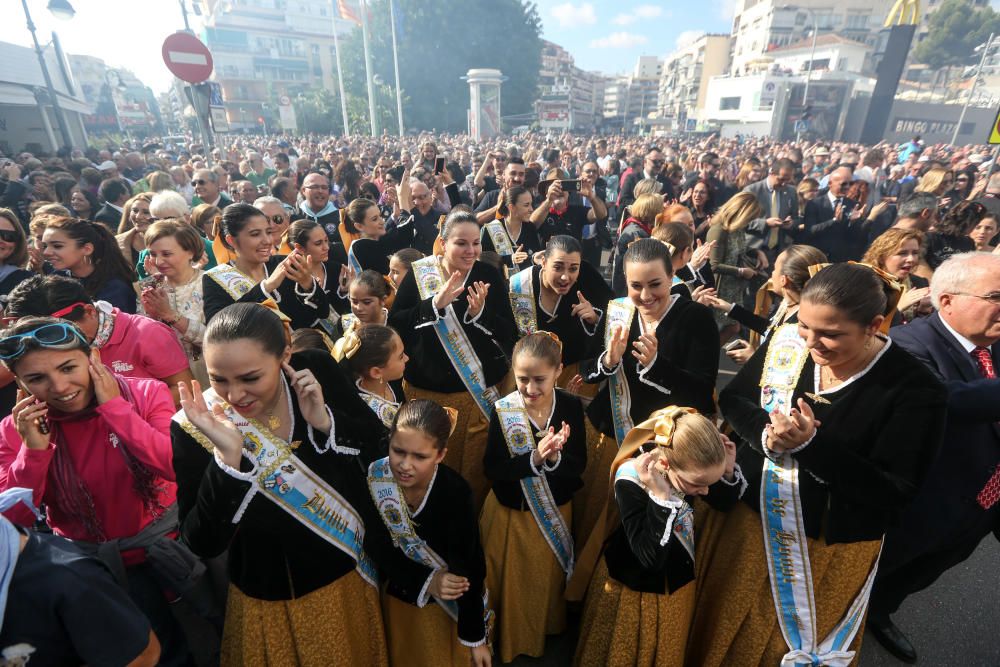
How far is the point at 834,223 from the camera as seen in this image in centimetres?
584

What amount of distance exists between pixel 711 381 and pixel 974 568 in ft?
7.67

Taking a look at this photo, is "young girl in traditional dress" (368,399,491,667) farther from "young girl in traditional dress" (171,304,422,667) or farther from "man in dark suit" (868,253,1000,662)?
"man in dark suit" (868,253,1000,662)

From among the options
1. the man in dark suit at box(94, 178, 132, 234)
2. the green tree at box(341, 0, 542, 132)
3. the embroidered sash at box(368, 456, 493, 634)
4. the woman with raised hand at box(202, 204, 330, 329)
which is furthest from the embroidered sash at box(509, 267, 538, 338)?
the green tree at box(341, 0, 542, 132)

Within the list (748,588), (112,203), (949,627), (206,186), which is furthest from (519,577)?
(112,203)

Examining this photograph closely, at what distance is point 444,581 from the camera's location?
1926mm

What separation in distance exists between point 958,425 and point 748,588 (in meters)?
1.20

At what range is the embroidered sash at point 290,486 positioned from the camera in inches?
65.3

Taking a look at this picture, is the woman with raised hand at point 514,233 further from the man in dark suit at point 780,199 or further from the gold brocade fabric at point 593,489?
the man in dark suit at point 780,199

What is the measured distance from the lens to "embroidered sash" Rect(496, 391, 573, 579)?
239 cm

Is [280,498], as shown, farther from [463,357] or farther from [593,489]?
[593,489]

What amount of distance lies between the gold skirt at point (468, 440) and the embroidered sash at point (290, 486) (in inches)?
48.3

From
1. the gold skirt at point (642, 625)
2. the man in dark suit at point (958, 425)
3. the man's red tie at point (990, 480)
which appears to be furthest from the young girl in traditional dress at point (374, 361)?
the man's red tie at point (990, 480)

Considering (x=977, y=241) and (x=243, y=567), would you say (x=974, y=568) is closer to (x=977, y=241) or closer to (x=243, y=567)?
(x=977, y=241)

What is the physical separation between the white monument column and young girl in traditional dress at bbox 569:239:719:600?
76.6 feet
